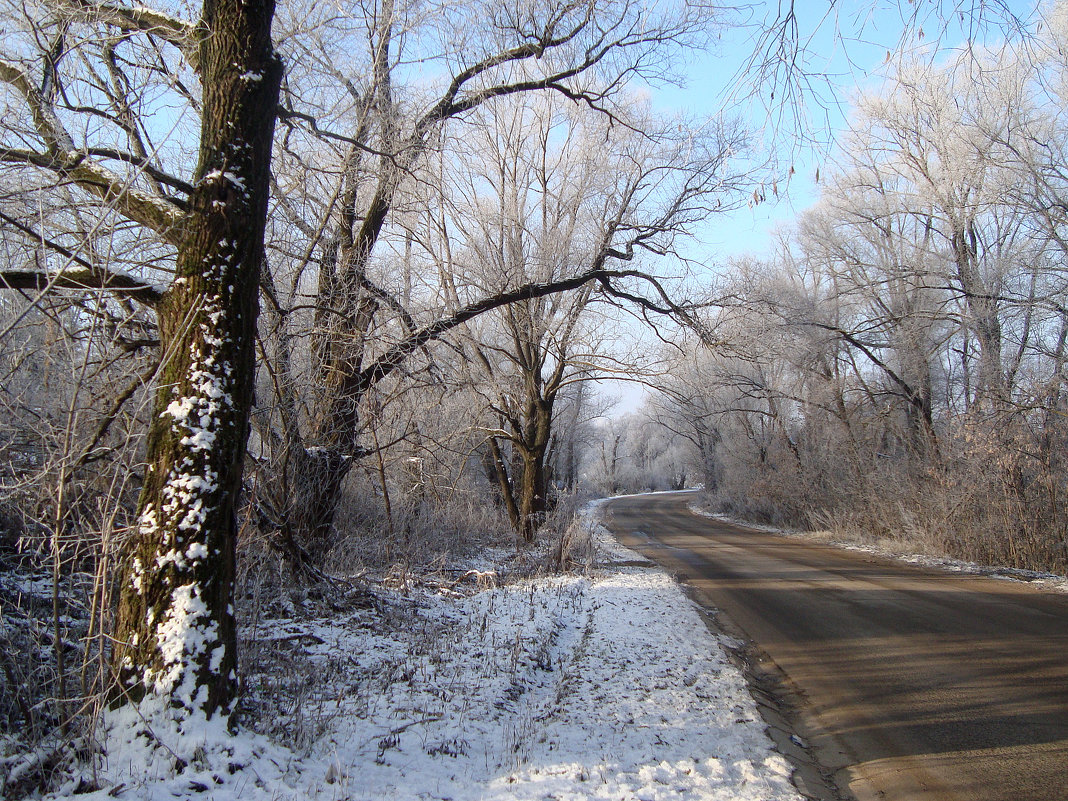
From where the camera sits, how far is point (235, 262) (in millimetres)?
3885

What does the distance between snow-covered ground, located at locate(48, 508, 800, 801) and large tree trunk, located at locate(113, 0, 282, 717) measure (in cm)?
37

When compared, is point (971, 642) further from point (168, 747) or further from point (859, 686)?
point (168, 747)

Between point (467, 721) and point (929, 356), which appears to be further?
point (929, 356)

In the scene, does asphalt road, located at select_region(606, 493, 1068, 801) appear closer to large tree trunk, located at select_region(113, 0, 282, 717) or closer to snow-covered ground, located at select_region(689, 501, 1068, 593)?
snow-covered ground, located at select_region(689, 501, 1068, 593)

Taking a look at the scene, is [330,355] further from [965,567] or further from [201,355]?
[965,567]

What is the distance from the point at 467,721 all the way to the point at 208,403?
113 inches

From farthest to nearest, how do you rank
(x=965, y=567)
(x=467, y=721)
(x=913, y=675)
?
1. (x=965, y=567)
2. (x=913, y=675)
3. (x=467, y=721)

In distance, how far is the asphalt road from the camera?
3.94m

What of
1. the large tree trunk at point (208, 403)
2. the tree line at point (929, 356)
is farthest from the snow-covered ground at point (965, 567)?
the large tree trunk at point (208, 403)

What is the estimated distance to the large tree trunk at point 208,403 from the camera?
134 inches

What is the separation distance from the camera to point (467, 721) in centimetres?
446

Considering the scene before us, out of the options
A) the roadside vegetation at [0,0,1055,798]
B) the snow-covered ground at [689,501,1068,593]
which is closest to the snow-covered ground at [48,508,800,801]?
the roadside vegetation at [0,0,1055,798]

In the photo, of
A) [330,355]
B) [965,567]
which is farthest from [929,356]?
[330,355]

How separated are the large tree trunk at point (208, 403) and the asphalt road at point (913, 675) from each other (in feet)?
12.7
